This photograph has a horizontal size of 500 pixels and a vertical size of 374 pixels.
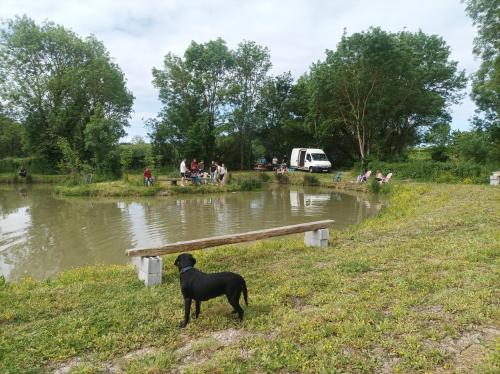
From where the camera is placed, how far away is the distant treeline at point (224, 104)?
2739cm

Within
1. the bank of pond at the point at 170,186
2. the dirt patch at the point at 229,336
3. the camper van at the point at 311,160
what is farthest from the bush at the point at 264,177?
the dirt patch at the point at 229,336

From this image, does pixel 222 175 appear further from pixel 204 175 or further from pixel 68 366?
pixel 68 366

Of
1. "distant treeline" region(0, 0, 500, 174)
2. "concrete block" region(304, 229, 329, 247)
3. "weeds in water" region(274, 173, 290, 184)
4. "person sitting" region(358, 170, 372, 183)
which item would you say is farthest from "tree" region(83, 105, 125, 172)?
"concrete block" region(304, 229, 329, 247)

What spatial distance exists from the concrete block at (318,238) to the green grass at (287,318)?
63 cm

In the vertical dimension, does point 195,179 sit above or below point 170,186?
above

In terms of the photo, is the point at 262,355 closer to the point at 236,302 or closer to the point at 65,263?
the point at 236,302

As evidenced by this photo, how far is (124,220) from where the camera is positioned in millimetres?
13312

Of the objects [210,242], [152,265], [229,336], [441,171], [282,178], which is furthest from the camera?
[282,178]

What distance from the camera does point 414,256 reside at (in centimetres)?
632

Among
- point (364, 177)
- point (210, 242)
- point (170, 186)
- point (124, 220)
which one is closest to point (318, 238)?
point (210, 242)

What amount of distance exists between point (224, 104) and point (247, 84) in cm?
271

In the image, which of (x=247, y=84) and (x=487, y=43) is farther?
(x=247, y=84)

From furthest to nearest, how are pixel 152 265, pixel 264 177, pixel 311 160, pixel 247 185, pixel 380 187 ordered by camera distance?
pixel 311 160 < pixel 264 177 < pixel 247 185 < pixel 380 187 < pixel 152 265

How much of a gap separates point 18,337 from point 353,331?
3.54m
